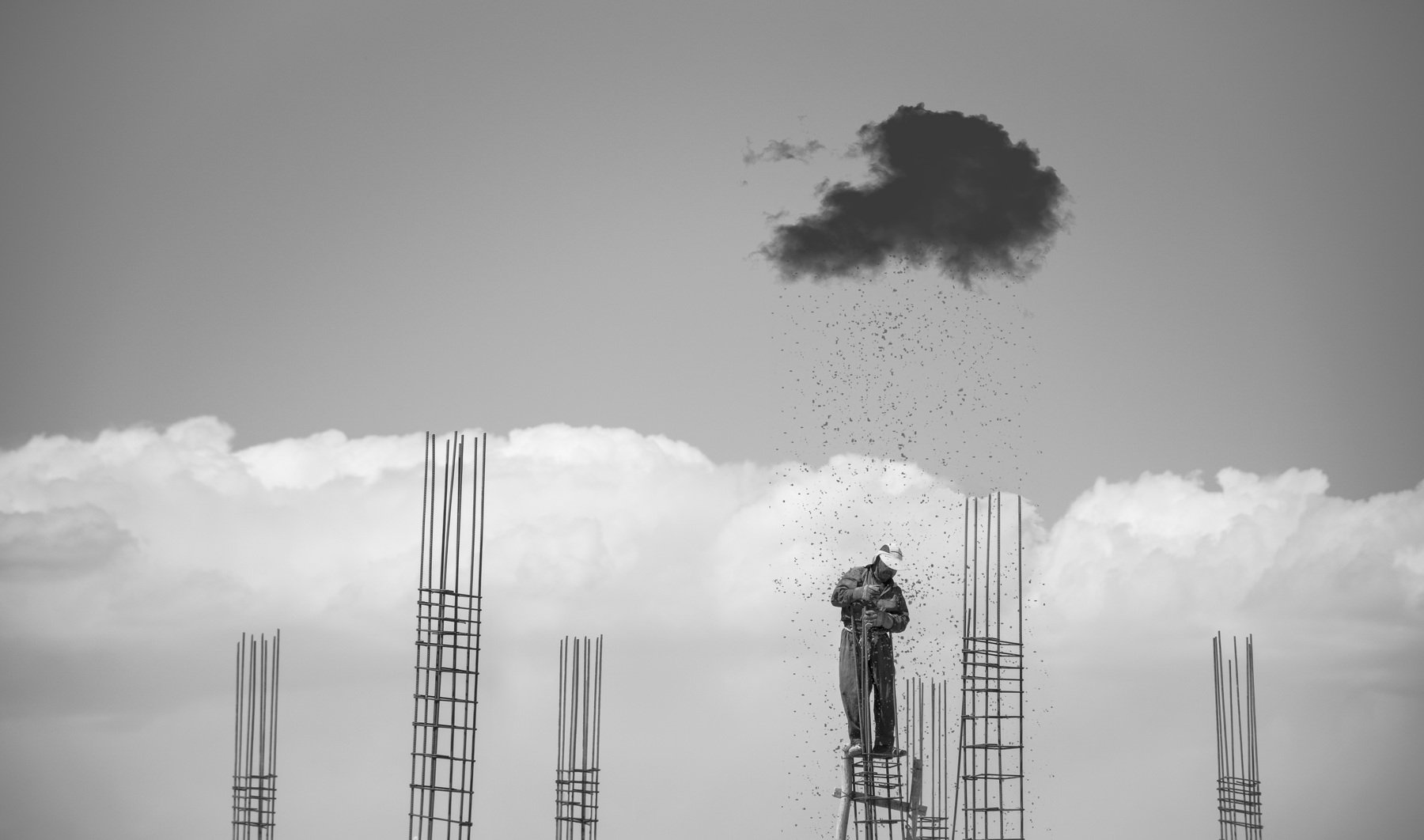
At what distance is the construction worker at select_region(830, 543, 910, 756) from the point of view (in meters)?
23.9

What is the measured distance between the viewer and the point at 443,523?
1008 inches

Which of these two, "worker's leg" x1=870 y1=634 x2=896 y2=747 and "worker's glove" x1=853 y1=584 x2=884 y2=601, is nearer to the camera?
"worker's glove" x1=853 y1=584 x2=884 y2=601

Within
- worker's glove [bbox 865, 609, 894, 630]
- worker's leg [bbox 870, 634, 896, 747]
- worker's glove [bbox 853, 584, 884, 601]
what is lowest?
worker's leg [bbox 870, 634, 896, 747]

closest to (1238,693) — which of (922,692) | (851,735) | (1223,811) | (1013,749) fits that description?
(1223,811)

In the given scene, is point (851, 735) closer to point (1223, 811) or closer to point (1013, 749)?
point (1013, 749)

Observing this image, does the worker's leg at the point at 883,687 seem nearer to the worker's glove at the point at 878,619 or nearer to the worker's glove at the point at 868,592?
the worker's glove at the point at 878,619

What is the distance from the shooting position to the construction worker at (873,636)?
2388 cm

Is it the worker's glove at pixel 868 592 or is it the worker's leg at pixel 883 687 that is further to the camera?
the worker's leg at pixel 883 687

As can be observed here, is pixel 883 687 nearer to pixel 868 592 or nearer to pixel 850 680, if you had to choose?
pixel 850 680

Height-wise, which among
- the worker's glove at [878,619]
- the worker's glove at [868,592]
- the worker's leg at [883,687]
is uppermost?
the worker's glove at [868,592]

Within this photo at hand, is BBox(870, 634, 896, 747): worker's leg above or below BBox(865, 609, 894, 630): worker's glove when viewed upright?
below

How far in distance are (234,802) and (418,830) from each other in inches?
303

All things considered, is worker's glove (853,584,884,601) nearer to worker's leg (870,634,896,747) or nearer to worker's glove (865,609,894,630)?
worker's glove (865,609,894,630)

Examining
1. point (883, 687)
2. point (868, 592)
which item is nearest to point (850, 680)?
point (883, 687)
